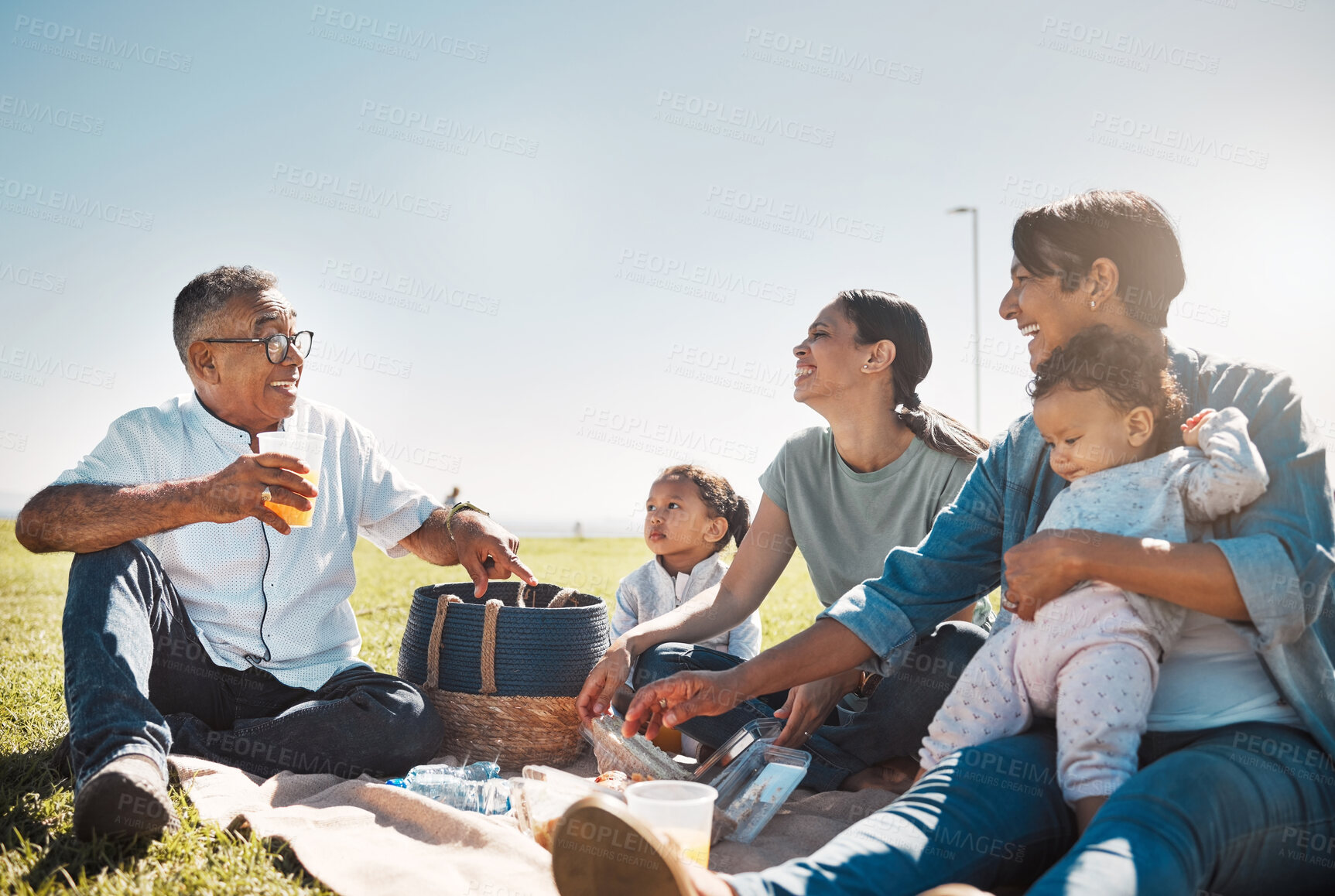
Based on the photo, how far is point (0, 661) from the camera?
4938 millimetres

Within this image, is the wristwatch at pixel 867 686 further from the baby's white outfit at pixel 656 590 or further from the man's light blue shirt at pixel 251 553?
the man's light blue shirt at pixel 251 553

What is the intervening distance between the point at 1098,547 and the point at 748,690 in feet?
3.15

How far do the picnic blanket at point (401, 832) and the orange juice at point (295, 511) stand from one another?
759 mm

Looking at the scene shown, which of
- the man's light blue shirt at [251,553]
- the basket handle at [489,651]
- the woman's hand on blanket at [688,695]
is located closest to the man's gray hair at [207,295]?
the man's light blue shirt at [251,553]

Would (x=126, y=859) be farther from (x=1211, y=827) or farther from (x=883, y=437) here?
(x=883, y=437)

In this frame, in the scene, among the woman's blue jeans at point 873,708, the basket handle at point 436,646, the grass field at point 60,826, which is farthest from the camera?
the basket handle at point 436,646

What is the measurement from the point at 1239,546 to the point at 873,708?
145 centimetres

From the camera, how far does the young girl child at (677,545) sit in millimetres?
4621

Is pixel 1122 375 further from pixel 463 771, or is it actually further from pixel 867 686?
pixel 463 771

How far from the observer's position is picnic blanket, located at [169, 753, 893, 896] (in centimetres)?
215

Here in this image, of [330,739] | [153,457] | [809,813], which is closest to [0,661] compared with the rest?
[153,457]

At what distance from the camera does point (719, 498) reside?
4727mm

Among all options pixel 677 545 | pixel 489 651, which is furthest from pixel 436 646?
pixel 677 545

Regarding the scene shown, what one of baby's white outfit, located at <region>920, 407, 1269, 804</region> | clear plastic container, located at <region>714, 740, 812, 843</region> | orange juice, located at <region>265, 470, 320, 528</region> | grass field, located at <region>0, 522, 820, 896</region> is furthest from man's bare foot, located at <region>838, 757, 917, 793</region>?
orange juice, located at <region>265, 470, 320, 528</region>
